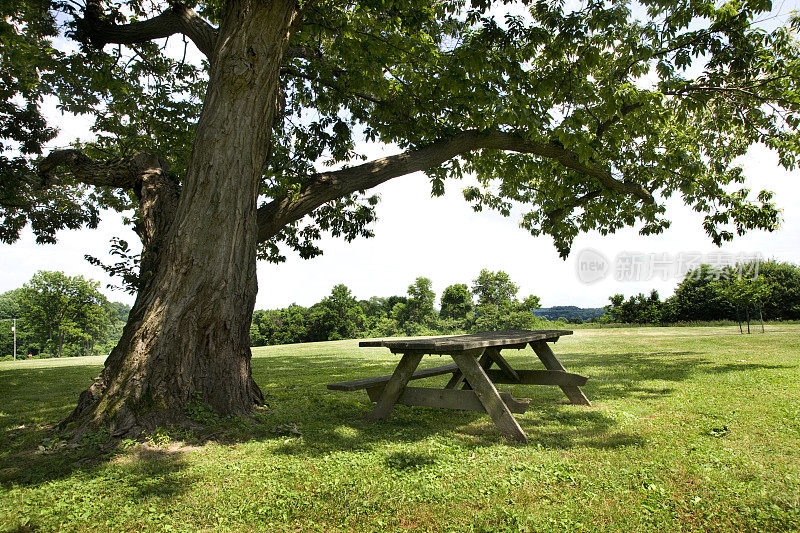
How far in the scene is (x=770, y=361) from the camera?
10.6 m

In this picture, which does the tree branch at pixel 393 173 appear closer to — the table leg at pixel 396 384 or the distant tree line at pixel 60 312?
the table leg at pixel 396 384

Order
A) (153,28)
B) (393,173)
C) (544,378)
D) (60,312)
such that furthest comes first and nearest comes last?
(60,312)
(393,173)
(153,28)
(544,378)

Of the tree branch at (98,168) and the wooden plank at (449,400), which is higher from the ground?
the tree branch at (98,168)

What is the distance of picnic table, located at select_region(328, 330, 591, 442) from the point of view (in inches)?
174

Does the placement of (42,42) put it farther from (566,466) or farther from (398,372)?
(566,466)

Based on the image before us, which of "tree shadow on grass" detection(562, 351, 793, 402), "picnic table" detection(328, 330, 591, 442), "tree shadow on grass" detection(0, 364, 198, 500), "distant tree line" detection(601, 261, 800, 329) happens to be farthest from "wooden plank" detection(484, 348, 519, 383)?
"distant tree line" detection(601, 261, 800, 329)

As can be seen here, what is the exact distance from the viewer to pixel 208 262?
16.8 ft

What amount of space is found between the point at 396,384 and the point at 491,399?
116 cm

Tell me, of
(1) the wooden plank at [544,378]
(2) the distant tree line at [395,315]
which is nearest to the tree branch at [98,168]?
(1) the wooden plank at [544,378]

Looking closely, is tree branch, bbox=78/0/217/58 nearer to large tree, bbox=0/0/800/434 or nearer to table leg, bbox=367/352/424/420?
large tree, bbox=0/0/800/434

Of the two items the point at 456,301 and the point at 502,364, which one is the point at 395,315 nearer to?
the point at 456,301

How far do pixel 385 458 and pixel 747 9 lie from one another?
8965mm

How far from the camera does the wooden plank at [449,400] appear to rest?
15.3 ft

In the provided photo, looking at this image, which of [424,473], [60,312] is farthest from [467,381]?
[60,312]
